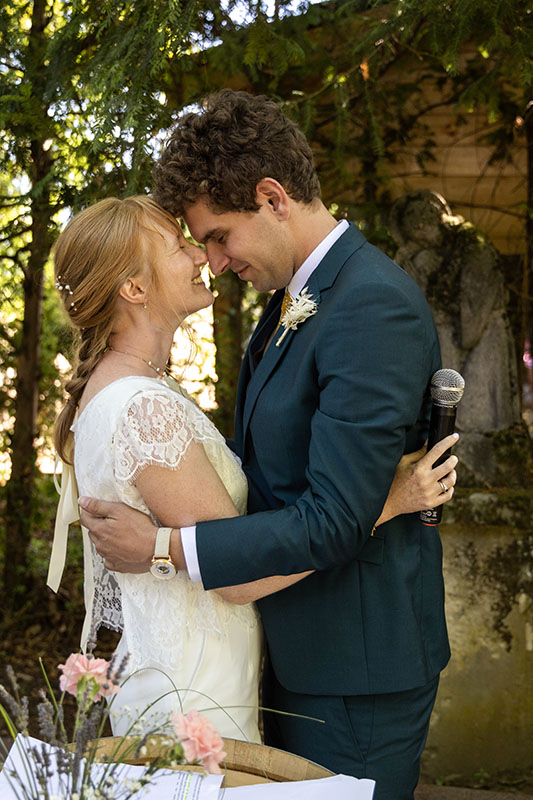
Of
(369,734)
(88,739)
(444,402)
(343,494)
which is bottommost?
(369,734)

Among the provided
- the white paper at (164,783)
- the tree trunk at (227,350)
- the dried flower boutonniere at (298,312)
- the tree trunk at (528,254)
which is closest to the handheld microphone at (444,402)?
the dried flower boutonniere at (298,312)

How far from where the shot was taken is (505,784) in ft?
10.8

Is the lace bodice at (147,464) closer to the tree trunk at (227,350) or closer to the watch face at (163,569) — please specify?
the watch face at (163,569)

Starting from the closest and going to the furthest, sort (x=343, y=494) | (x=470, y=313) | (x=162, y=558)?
(x=343, y=494) → (x=162, y=558) → (x=470, y=313)

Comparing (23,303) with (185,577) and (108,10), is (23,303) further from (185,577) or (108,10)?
(185,577)

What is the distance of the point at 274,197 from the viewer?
5.97 feet

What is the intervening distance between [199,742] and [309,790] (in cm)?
40

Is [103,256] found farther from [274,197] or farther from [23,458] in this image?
[23,458]

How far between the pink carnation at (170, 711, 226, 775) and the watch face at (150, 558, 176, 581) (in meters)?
0.60

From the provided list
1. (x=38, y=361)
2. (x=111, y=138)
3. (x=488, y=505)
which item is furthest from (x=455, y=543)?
(x=38, y=361)

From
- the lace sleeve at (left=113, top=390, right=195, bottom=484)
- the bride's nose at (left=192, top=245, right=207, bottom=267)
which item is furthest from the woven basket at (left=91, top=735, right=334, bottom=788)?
the bride's nose at (left=192, top=245, right=207, bottom=267)

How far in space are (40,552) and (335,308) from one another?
440 centimetres

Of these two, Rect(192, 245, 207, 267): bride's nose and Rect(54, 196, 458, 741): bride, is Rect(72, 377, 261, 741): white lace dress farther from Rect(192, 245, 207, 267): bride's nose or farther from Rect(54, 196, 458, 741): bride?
Rect(192, 245, 207, 267): bride's nose

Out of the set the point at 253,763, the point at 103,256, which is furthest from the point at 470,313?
the point at 253,763
